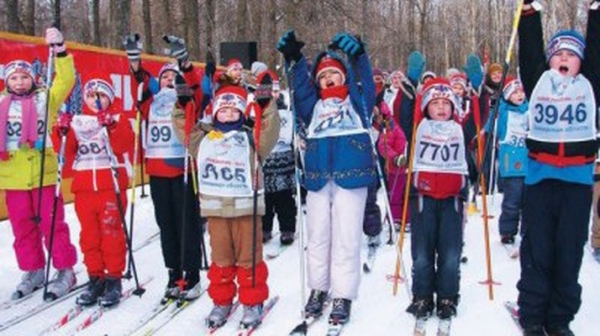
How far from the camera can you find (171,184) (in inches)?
209

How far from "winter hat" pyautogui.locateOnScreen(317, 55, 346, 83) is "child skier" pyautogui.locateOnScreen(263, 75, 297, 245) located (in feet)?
8.85

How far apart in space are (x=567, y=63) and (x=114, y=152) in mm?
3686

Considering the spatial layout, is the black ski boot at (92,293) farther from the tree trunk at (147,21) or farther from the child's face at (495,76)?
the tree trunk at (147,21)

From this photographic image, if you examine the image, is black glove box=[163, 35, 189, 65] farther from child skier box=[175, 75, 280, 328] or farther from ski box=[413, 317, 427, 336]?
ski box=[413, 317, 427, 336]

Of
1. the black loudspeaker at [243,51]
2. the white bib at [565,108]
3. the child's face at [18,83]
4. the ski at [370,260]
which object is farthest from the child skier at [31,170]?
the black loudspeaker at [243,51]

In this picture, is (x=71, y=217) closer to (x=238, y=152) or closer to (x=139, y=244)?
(x=139, y=244)

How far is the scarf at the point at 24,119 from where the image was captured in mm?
5398

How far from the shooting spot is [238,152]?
466 cm

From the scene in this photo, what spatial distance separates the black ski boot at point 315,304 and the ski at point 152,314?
48.8 inches

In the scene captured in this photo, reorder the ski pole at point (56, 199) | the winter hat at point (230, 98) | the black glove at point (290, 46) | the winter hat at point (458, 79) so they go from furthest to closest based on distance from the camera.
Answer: the winter hat at point (458, 79)
the ski pole at point (56, 199)
the winter hat at point (230, 98)
the black glove at point (290, 46)

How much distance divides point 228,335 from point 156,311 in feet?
2.79

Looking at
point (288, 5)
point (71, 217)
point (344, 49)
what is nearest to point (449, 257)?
point (344, 49)

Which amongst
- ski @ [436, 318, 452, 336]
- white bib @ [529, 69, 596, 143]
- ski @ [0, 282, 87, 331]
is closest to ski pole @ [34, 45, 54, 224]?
ski @ [0, 282, 87, 331]

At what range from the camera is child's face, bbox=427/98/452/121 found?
4809 millimetres
